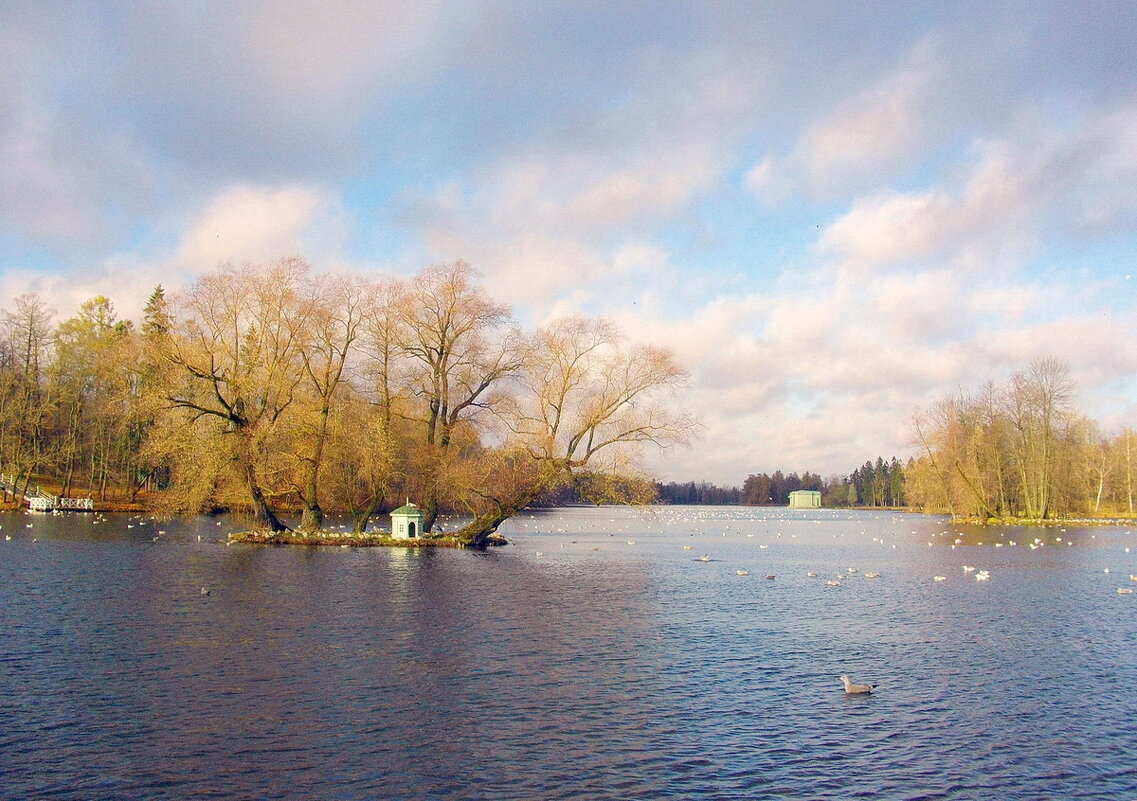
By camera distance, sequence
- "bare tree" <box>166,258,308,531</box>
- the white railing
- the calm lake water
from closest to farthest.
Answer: the calm lake water → "bare tree" <box>166,258,308,531</box> → the white railing

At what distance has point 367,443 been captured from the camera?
46938 millimetres

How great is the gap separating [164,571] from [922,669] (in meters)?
28.3

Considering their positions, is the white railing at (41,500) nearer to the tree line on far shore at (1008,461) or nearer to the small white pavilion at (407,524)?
the small white pavilion at (407,524)

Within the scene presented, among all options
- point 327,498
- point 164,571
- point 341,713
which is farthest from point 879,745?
point 327,498

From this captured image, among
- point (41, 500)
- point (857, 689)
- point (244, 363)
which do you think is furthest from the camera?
point (41, 500)

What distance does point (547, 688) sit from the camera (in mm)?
16625

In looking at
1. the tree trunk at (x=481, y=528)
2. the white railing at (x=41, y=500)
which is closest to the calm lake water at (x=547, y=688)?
the tree trunk at (x=481, y=528)

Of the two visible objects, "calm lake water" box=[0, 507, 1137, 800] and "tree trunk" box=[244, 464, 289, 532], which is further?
"tree trunk" box=[244, 464, 289, 532]

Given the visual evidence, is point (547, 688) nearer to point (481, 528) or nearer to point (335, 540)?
point (481, 528)

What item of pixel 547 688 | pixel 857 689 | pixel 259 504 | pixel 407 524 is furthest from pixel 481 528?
pixel 857 689

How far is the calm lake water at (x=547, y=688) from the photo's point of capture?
1192 centimetres

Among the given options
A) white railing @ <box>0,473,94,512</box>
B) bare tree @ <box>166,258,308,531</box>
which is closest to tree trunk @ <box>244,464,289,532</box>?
bare tree @ <box>166,258,308,531</box>

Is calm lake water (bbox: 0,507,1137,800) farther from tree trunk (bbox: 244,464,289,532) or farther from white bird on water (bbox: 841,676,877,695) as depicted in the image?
tree trunk (bbox: 244,464,289,532)

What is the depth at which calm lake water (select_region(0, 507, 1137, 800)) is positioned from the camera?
469 inches
